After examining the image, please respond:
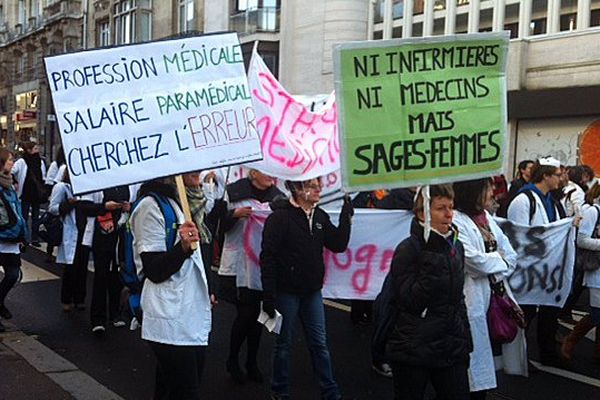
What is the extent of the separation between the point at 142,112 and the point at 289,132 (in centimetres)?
217

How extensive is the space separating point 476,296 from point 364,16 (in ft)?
66.1

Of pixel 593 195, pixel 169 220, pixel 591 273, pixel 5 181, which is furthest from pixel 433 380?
pixel 5 181

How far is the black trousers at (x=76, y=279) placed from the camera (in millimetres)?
7473

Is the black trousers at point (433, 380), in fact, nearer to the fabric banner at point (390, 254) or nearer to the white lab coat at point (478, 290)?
the white lab coat at point (478, 290)

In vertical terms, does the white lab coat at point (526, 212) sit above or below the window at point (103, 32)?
below

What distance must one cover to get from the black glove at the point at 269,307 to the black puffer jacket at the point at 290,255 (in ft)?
0.15

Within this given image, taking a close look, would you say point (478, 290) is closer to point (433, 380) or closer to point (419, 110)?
point (433, 380)

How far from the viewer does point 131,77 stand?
3836 mm

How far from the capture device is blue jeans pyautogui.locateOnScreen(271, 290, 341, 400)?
4812 mm

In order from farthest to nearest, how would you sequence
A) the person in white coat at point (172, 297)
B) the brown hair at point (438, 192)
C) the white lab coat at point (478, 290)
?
the white lab coat at point (478, 290) < the brown hair at point (438, 192) < the person in white coat at point (172, 297)

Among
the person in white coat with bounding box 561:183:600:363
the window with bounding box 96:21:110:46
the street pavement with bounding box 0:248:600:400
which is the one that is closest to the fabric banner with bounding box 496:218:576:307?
the person in white coat with bounding box 561:183:600:363

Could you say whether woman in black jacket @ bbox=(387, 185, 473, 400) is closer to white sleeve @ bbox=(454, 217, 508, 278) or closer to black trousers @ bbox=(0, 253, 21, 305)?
white sleeve @ bbox=(454, 217, 508, 278)

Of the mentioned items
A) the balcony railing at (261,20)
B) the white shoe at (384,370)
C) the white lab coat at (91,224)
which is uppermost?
the balcony railing at (261,20)

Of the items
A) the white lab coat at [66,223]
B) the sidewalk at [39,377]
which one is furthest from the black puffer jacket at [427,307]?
the white lab coat at [66,223]
